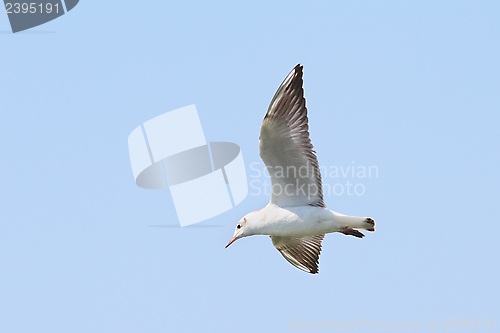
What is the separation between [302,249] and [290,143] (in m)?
2.77

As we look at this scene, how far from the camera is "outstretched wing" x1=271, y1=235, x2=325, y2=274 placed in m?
11.0

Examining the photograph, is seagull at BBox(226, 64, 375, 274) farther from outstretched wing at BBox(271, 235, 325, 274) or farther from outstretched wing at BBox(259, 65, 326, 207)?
outstretched wing at BBox(271, 235, 325, 274)

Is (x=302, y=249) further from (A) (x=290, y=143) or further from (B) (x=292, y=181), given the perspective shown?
(A) (x=290, y=143)

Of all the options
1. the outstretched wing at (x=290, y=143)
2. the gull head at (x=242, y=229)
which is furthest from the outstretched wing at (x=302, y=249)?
the outstretched wing at (x=290, y=143)

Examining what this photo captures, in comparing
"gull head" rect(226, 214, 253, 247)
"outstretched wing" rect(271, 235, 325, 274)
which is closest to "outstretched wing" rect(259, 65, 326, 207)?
"gull head" rect(226, 214, 253, 247)

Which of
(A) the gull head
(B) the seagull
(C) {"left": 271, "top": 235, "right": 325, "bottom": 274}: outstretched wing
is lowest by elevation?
(C) {"left": 271, "top": 235, "right": 325, "bottom": 274}: outstretched wing

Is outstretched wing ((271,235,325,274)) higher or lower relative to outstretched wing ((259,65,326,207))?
lower

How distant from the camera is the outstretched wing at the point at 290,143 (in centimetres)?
899

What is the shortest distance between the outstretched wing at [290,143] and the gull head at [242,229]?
2.88ft

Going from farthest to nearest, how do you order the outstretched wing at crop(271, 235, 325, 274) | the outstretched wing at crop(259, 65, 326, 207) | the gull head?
the outstretched wing at crop(271, 235, 325, 274)
the gull head
the outstretched wing at crop(259, 65, 326, 207)

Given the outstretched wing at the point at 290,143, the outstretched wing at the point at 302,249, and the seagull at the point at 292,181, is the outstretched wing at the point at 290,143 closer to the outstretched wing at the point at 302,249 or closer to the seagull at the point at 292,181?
the seagull at the point at 292,181

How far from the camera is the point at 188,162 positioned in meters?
14.2

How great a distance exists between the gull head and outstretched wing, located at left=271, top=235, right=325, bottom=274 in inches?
42.2

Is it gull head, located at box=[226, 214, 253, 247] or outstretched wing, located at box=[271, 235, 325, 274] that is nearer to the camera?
gull head, located at box=[226, 214, 253, 247]
